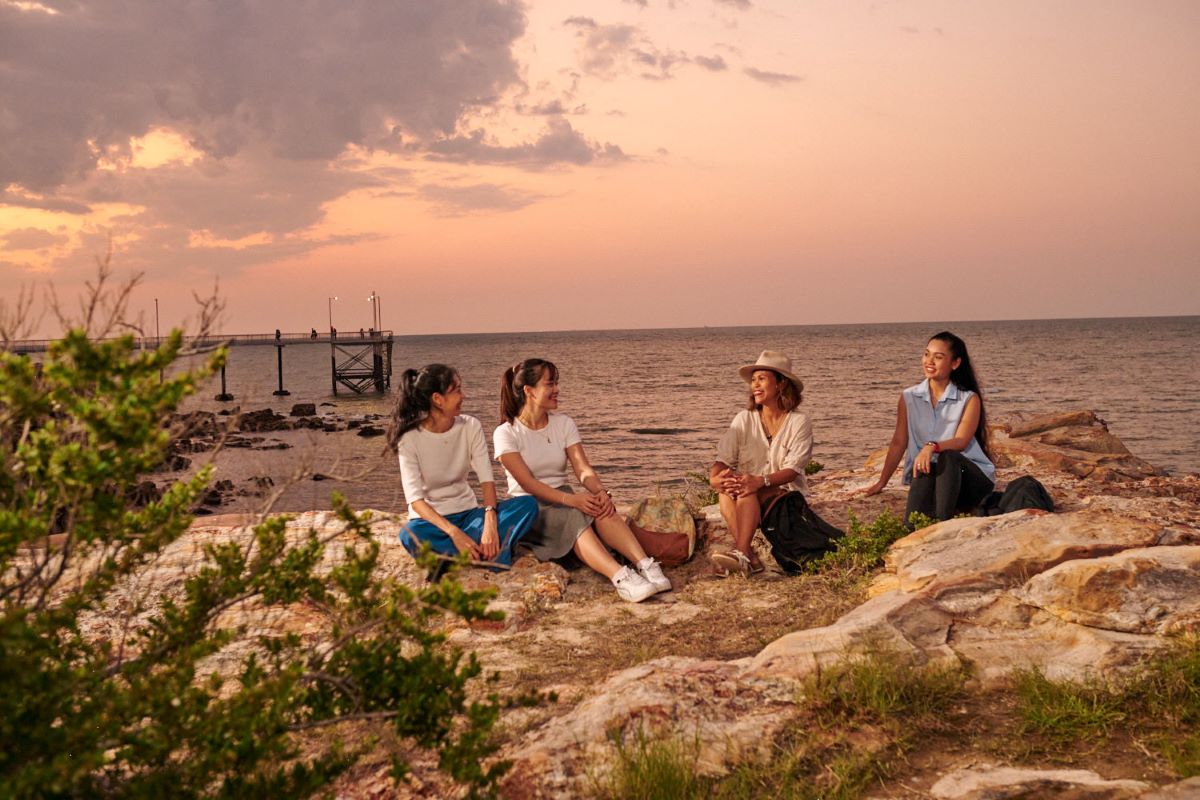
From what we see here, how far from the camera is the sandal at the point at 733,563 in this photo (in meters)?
6.52

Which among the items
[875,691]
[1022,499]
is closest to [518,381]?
[875,691]

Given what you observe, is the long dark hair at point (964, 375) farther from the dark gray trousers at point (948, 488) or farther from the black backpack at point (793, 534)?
the black backpack at point (793, 534)

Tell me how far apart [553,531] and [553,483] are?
41cm

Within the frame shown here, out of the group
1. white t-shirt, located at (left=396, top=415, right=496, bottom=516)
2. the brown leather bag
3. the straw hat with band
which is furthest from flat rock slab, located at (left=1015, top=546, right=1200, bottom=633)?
white t-shirt, located at (left=396, top=415, right=496, bottom=516)

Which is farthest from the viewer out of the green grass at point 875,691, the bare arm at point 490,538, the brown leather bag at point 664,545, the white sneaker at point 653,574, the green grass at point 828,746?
the brown leather bag at point 664,545

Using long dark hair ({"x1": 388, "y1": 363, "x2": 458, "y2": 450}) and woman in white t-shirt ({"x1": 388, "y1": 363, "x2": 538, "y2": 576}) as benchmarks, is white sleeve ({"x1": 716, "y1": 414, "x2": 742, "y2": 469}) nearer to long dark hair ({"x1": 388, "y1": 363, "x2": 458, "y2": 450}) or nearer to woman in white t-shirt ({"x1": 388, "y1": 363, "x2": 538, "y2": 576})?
woman in white t-shirt ({"x1": 388, "y1": 363, "x2": 538, "y2": 576})

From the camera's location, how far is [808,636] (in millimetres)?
4492

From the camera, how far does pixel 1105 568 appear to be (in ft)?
15.6

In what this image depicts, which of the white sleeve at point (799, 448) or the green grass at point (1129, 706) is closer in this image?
the green grass at point (1129, 706)

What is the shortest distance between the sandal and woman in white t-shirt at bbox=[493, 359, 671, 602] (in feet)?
1.43

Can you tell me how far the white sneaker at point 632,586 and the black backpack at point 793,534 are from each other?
1.07 metres

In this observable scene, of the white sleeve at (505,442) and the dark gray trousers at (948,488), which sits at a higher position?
the white sleeve at (505,442)

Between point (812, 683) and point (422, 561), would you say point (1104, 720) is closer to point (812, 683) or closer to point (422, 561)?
point (812, 683)

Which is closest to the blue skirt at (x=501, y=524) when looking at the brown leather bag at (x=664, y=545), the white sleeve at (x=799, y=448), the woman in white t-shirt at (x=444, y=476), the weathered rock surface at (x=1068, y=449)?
the woman in white t-shirt at (x=444, y=476)
